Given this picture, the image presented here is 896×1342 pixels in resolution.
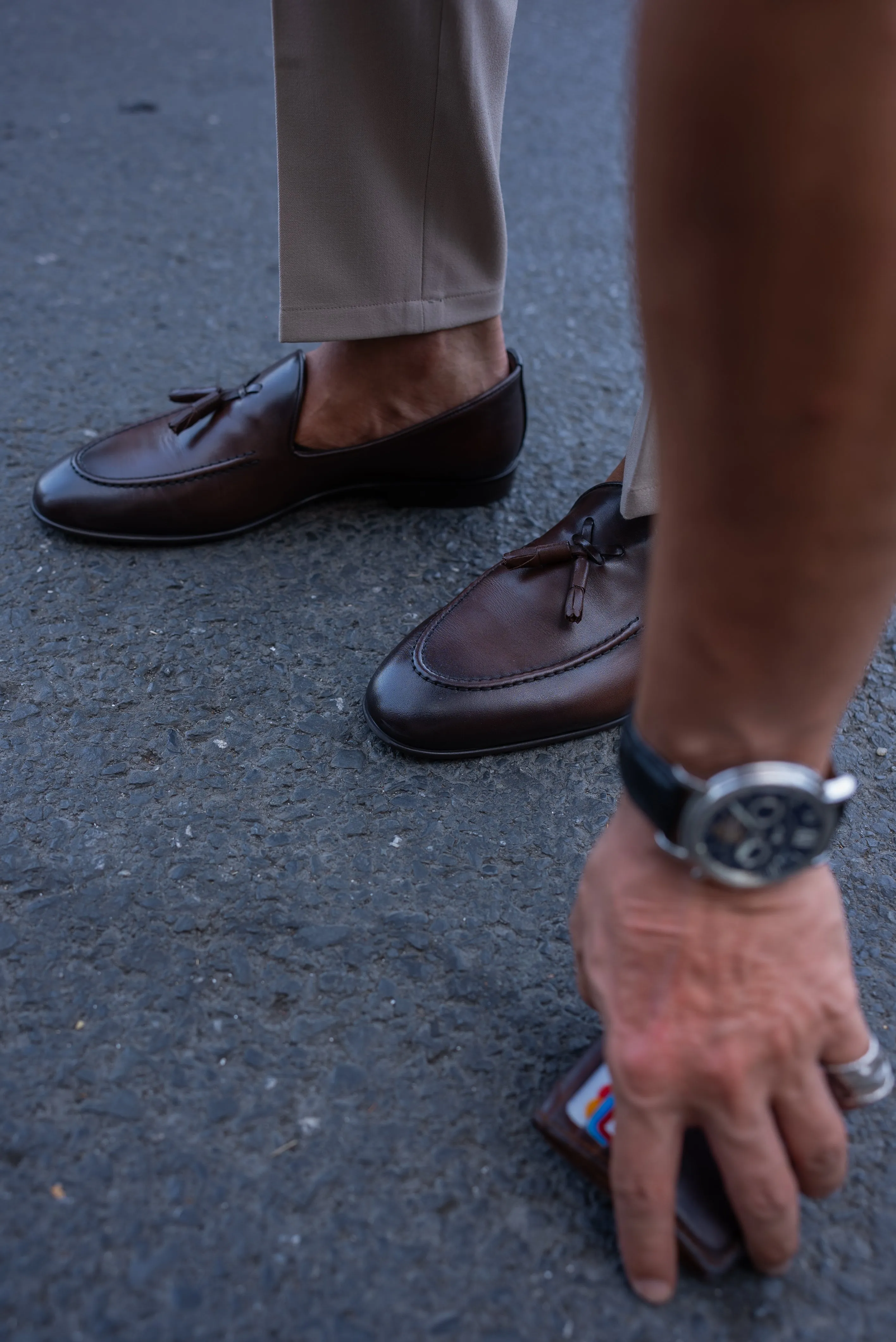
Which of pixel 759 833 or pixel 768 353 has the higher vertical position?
pixel 768 353

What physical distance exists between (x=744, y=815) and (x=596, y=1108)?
0.97 ft

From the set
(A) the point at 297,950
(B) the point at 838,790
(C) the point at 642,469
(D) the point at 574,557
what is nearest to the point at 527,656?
(D) the point at 574,557

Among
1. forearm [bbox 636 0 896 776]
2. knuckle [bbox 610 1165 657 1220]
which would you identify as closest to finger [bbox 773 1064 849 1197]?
knuckle [bbox 610 1165 657 1220]

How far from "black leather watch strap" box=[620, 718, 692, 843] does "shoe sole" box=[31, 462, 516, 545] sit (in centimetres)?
92

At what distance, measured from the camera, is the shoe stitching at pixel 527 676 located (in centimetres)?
117

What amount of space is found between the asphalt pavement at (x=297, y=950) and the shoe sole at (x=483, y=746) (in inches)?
0.5

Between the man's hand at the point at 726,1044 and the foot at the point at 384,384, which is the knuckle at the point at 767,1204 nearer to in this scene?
the man's hand at the point at 726,1044

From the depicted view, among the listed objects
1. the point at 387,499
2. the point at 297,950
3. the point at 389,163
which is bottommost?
the point at 297,950

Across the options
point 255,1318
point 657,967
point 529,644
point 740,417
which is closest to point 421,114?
point 529,644

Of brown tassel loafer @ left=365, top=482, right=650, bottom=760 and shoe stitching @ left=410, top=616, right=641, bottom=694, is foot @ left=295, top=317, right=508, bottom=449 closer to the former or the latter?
brown tassel loafer @ left=365, top=482, right=650, bottom=760

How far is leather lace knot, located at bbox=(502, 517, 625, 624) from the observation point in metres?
1.22

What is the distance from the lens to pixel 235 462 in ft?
4.83

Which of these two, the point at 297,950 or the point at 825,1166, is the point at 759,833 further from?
the point at 297,950

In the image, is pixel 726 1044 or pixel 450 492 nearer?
pixel 726 1044
